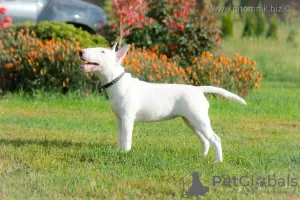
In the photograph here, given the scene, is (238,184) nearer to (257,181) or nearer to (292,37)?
(257,181)

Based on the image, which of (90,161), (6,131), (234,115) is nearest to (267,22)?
(234,115)

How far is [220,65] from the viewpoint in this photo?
13.8 meters

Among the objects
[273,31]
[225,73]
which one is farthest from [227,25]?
[225,73]

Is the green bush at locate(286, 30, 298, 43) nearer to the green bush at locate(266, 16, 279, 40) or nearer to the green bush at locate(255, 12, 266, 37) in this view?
the green bush at locate(266, 16, 279, 40)

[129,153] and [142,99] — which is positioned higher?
[142,99]

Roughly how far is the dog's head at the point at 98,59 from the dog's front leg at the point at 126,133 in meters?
0.54

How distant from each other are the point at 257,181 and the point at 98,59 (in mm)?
1993

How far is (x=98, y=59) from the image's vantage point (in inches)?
307

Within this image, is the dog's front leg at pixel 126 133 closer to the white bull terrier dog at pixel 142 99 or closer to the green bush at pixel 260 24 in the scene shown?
the white bull terrier dog at pixel 142 99

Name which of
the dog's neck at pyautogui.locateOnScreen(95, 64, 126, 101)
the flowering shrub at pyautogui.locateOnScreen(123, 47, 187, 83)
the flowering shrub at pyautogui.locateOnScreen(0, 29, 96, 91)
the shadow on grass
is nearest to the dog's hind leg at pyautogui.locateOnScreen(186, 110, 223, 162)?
the dog's neck at pyautogui.locateOnScreen(95, 64, 126, 101)

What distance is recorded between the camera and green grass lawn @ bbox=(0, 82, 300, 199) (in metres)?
6.59

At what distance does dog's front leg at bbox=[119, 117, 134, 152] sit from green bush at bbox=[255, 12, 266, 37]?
53.6ft

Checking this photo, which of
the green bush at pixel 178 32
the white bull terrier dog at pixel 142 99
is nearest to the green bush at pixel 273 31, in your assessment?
the green bush at pixel 178 32

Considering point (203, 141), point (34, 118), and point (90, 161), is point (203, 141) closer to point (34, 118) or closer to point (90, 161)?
point (90, 161)
